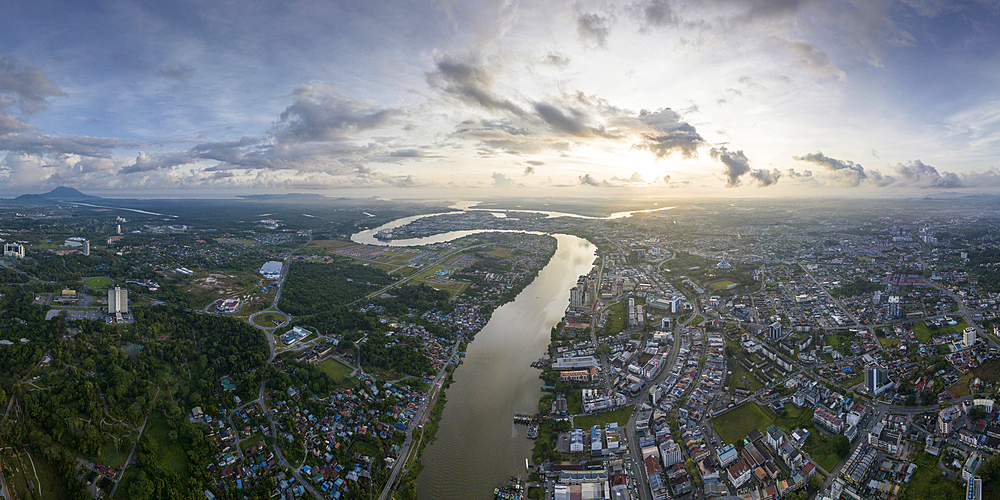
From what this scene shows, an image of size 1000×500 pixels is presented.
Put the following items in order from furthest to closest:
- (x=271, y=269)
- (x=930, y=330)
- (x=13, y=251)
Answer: (x=271, y=269)
(x=13, y=251)
(x=930, y=330)

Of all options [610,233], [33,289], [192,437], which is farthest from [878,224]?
[33,289]

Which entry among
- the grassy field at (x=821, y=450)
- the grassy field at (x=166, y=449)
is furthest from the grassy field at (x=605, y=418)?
the grassy field at (x=166, y=449)

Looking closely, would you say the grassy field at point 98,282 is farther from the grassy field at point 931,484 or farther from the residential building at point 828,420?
the grassy field at point 931,484

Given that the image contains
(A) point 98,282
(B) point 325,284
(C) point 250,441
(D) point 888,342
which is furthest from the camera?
(B) point 325,284

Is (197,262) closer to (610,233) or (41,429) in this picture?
(41,429)

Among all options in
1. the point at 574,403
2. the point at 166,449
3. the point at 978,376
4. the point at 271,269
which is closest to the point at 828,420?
the point at 978,376

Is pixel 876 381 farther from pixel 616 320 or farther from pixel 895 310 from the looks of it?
pixel 616 320
